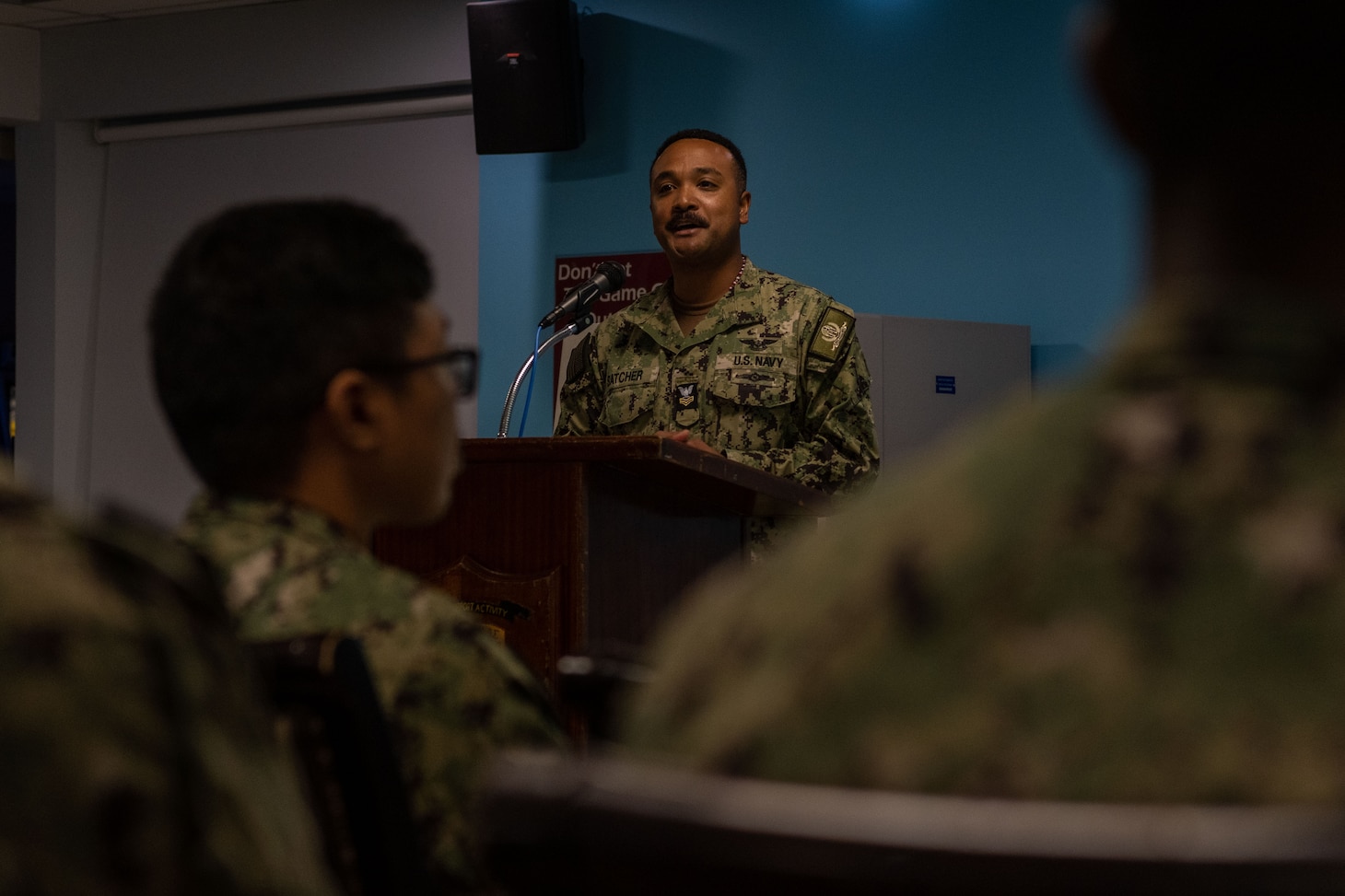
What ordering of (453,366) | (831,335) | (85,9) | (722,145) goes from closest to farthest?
(453,366) → (831,335) → (722,145) → (85,9)

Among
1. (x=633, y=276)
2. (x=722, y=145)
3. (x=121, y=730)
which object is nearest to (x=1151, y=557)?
(x=121, y=730)

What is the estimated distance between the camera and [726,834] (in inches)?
15.4

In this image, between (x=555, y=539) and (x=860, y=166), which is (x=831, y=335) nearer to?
(x=555, y=539)

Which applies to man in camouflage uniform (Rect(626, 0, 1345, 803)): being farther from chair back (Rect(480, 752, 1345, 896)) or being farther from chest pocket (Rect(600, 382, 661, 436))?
chest pocket (Rect(600, 382, 661, 436))

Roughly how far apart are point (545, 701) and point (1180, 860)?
1.96 feet

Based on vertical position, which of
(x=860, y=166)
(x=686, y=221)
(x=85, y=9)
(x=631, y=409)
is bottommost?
(x=631, y=409)

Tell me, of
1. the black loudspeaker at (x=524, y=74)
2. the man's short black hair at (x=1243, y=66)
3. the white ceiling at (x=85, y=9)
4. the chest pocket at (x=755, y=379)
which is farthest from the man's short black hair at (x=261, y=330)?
the white ceiling at (x=85, y=9)

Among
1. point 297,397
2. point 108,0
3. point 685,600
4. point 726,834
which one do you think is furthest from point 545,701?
point 108,0

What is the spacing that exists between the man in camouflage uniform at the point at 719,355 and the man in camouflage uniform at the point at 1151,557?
2265mm

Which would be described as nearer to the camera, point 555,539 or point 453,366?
point 453,366

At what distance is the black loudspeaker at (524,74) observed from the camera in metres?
4.62

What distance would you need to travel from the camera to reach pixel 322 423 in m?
1.05

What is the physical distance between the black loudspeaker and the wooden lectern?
2775 millimetres

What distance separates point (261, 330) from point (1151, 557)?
2.60 ft
